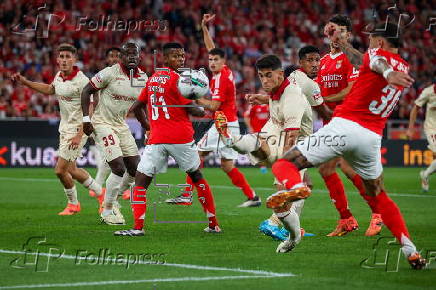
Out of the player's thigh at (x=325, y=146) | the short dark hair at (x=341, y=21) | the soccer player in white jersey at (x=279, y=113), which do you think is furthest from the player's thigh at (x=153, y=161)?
the player's thigh at (x=325, y=146)

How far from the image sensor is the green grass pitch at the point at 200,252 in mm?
7336

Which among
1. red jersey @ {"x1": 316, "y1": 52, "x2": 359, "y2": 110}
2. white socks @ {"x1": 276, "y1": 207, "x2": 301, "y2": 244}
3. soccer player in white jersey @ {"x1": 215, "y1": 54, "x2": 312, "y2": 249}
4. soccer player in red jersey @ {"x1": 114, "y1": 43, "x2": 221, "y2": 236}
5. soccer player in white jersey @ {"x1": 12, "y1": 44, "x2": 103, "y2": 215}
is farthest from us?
soccer player in white jersey @ {"x1": 12, "y1": 44, "x2": 103, "y2": 215}

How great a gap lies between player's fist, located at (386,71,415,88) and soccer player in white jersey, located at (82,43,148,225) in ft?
16.6

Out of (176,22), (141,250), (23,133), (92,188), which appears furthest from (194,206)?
(176,22)

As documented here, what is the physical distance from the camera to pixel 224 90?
15.8 meters

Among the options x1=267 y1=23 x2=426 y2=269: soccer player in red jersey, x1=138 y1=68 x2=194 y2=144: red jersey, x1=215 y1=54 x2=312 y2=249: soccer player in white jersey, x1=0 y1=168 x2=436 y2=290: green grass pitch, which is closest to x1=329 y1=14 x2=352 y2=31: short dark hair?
x1=215 y1=54 x2=312 y2=249: soccer player in white jersey

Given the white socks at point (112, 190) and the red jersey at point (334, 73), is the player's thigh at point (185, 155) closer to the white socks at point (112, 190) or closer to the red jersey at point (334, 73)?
the white socks at point (112, 190)

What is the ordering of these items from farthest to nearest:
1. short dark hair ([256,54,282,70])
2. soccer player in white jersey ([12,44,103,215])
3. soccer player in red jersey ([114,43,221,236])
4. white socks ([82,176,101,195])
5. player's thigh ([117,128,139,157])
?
white socks ([82,176,101,195]), soccer player in white jersey ([12,44,103,215]), player's thigh ([117,128,139,157]), soccer player in red jersey ([114,43,221,236]), short dark hair ([256,54,282,70])

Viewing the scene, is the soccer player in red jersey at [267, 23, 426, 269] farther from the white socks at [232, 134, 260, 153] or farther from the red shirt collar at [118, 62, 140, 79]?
the red shirt collar at [118, 62, 140, 79]

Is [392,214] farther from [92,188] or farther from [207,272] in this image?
[92,188]

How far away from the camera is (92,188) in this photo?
1455 cm

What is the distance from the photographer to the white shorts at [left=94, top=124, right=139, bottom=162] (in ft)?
41.8

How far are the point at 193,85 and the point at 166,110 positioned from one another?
1.83 feet

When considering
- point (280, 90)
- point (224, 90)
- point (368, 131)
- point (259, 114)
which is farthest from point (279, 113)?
point (259, 114)
